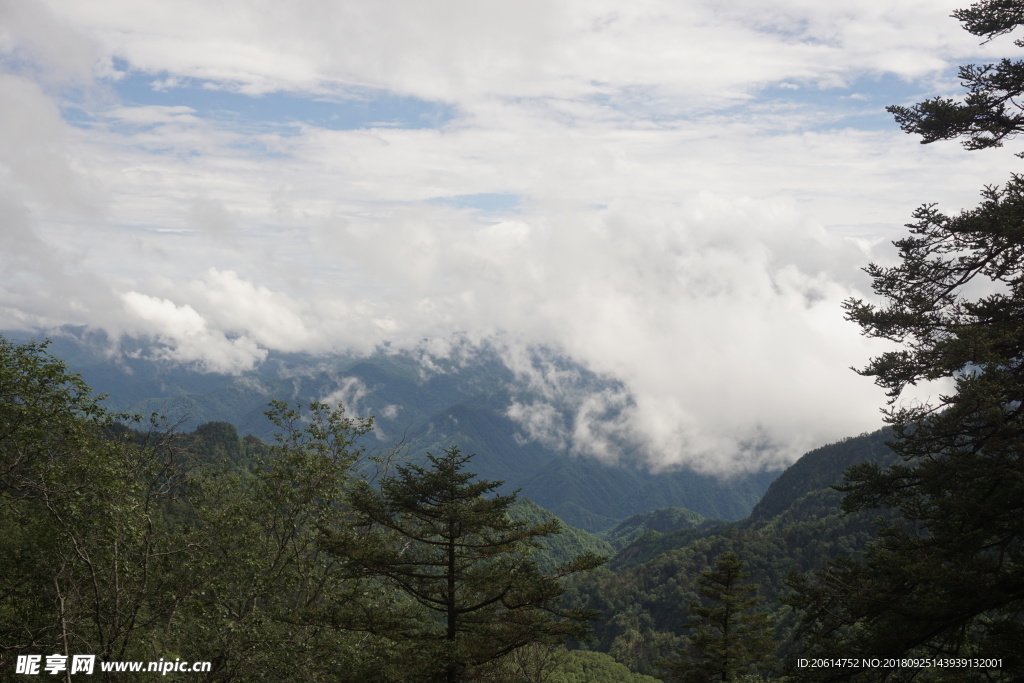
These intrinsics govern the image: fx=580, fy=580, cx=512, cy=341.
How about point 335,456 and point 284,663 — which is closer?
point 284,663

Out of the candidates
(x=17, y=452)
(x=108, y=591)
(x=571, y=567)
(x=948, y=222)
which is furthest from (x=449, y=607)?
(x=948, y=222)

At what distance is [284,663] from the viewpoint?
684 inches

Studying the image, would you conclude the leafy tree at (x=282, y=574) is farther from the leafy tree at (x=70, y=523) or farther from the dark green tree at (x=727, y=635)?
the dark green tree at (x=727, y=635)

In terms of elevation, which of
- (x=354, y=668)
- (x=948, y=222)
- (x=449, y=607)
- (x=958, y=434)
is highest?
(x=948, y=222)

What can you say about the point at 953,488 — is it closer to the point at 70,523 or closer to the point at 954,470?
the point at 954,470

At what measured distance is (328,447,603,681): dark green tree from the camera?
16219 mm

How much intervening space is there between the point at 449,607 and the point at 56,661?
1116cm

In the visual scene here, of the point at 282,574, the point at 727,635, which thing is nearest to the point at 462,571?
the point at 282,574

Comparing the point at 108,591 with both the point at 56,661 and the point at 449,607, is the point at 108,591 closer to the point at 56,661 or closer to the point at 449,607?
the point at 56,661

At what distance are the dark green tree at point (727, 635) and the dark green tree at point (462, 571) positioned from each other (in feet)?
62.7

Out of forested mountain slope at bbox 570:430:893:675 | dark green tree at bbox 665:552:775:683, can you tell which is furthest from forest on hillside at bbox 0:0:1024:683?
forested mountain slope at bbox 570:430:893:675

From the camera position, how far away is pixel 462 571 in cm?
1789

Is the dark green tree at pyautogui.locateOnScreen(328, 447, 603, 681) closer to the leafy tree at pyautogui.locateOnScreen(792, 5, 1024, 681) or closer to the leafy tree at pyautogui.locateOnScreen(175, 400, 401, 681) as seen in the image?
the leafy tree at pyautogui.locateOnScreen(175, 400, 401, 681)

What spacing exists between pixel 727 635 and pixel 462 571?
22185 mm
